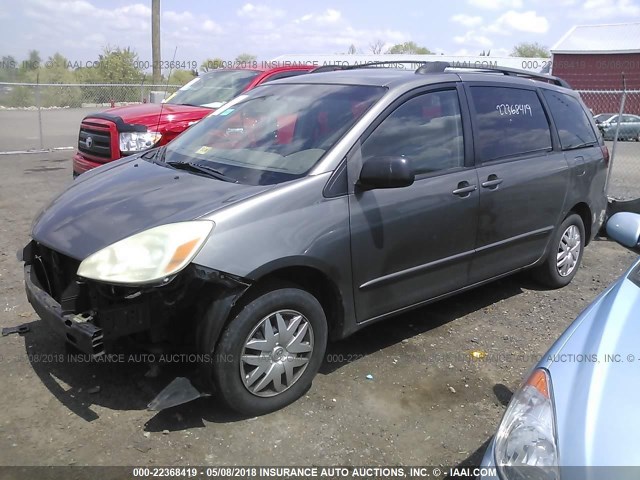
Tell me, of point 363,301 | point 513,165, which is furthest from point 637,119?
point 363,301

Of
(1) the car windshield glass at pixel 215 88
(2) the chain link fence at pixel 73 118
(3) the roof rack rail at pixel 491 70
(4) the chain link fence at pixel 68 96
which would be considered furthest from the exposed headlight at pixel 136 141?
(4) the chain link fence at pixel 68 96

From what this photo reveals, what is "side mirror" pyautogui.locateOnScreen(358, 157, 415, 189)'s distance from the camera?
322 centimetres

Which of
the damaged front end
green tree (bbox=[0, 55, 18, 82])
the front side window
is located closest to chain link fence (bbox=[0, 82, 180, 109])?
green tree (bbox=[0, 55, 18, 82])

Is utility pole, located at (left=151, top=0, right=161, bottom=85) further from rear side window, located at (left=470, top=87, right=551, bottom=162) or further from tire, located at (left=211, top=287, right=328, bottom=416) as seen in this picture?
tire, located at (left=211, top=287, right=328, bottom=416)

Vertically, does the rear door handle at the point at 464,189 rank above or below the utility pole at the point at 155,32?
below

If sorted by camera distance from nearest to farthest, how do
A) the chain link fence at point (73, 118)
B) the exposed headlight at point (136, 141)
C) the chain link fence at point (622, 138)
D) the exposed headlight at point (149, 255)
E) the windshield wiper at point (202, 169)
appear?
1. the exposed headlight at point (149, 255)
2. the windshield wiper at point (202, 169)
3. the exposed headlight at point (136, 141)
4. the chain link fence at point (622, 138)
5. the chain link fence at point (73, 118)

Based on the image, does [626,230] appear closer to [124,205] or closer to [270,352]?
[270,352]

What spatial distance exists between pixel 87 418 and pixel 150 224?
3.67ft

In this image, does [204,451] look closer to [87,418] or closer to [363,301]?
[87,418]

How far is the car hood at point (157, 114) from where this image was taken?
22.2 ft

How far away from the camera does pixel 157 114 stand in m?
6.98

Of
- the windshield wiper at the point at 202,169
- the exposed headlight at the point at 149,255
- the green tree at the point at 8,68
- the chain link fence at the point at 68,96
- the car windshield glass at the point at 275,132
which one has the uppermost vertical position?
the green tree at the point at 8,68

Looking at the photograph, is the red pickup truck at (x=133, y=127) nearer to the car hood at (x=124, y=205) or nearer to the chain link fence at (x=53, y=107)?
the chain link fence at (x=53, y=107)

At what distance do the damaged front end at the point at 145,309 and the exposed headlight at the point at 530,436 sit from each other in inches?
56.1
